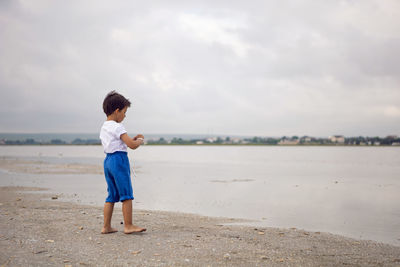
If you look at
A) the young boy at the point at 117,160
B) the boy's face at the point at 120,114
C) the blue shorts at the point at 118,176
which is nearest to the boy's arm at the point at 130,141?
the young boy at the point at 117,160

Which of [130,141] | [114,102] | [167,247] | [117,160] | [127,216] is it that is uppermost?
[114,102]

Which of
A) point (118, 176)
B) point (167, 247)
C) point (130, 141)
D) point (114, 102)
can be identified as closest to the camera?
point (167, 247)

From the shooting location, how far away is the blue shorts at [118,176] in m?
6.41

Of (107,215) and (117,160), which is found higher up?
(117,160)

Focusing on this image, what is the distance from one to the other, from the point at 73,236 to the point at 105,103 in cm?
247

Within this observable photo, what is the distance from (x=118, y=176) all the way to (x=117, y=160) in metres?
0.29

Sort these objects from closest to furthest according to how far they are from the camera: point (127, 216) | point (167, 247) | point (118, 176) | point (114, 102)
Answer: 1. point (167, 247)
2. point (118, 176)
3. point (127, 216)
4. point (114, 102)

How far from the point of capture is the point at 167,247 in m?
5.75

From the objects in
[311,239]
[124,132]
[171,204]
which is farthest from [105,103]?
[171,204]

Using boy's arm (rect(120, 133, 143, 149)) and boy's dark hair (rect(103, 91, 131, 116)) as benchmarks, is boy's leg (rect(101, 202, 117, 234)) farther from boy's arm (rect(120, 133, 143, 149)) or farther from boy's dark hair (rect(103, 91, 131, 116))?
boy's dark hair (rect(103, 91, 131, 116))

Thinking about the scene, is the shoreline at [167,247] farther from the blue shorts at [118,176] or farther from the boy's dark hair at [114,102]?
the boy's dark hair at [114,102]

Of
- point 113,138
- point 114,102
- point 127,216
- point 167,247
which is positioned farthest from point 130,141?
point 167,247

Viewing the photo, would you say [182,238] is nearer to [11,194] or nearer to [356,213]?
[356,213]

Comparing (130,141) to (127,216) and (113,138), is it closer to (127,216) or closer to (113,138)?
(113,138)
